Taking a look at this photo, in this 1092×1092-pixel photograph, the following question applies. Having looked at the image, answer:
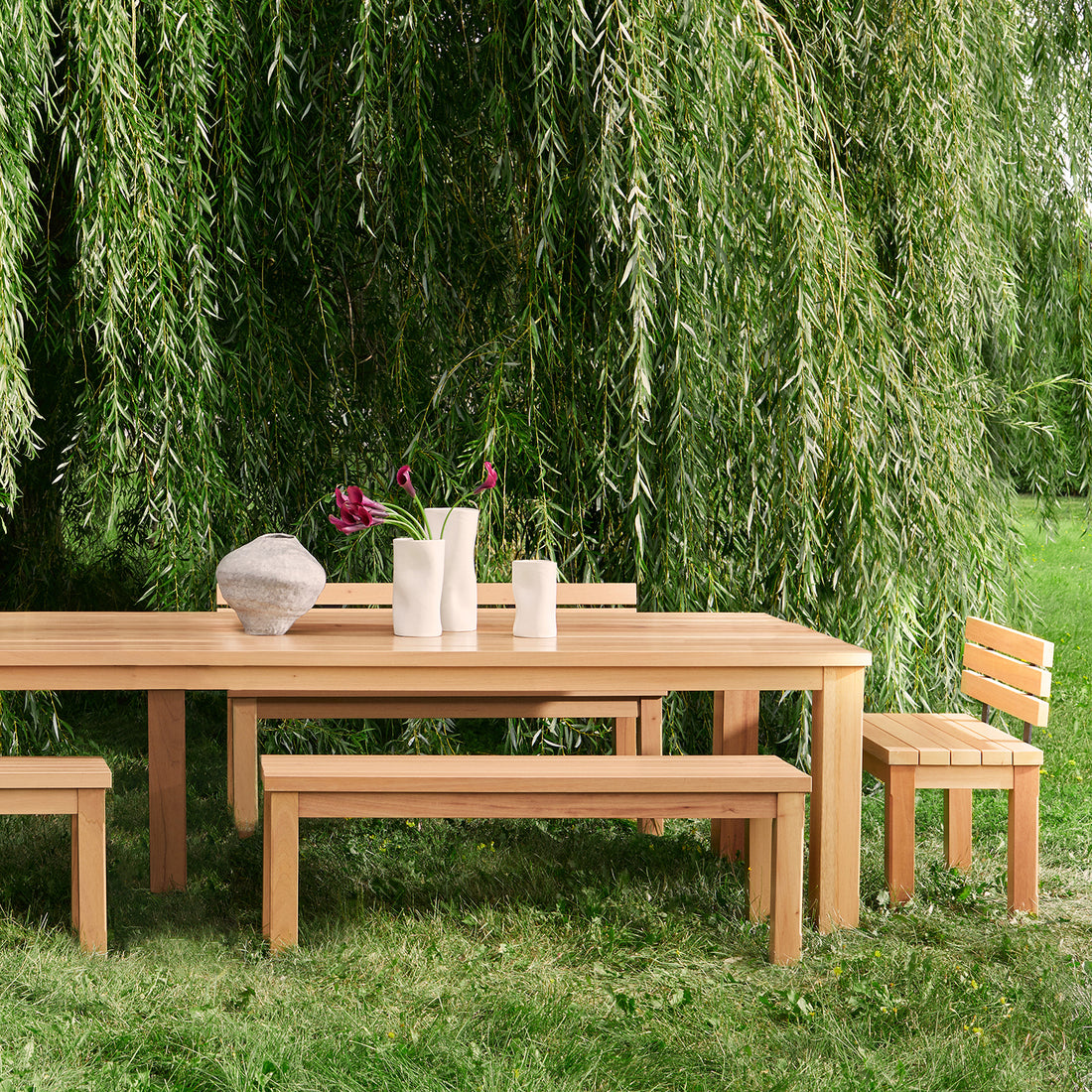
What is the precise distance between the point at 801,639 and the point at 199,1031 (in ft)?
5.36

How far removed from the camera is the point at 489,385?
372 centimetres

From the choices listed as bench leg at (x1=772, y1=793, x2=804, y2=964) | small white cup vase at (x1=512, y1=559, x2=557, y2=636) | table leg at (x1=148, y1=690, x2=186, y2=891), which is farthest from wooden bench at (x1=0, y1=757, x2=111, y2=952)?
bench leg at (x1=772, y1=793, x2=804, y2=964)

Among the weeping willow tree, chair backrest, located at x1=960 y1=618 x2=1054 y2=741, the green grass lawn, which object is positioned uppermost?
the weeping willow tree

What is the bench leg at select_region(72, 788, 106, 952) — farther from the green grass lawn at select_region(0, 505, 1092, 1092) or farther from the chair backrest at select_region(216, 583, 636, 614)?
the chair backrest at select_region(216, 583, 636, 614)

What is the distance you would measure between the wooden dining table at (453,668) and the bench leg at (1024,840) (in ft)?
1.41

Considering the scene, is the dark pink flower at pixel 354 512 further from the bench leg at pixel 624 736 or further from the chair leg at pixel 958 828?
the chair leg at pixel 958 828

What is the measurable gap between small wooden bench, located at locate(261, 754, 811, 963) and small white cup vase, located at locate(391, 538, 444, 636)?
0.40m

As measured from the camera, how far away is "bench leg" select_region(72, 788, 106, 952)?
105 inches

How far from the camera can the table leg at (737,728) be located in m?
3.38

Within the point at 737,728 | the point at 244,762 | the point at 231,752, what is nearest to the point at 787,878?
the point at 737,728

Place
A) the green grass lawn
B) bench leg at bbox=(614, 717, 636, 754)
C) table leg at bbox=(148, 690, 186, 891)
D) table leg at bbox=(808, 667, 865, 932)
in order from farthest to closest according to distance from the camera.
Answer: bench leg at bbox=(614, 717, 636, 754) → table leg at bbox=(148, 690, 186, 891) → table leg at bbox=(808, 667, 865, 932) → the green grass lawn

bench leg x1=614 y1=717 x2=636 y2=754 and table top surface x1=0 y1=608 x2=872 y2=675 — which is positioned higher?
table top surface x1=0 y1=608 x2=872 y2=675

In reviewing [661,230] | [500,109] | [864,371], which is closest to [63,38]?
[500,109]

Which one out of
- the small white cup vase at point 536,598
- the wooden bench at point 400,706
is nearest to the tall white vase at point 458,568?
the small white cup vase at point 536,598
